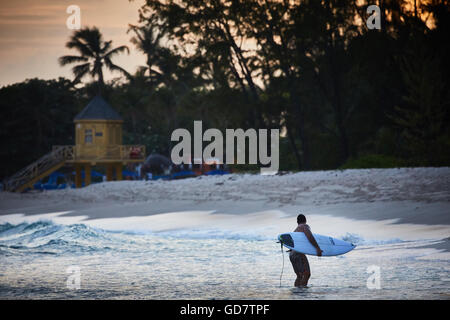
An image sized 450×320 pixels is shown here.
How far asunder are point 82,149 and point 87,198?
8713mm

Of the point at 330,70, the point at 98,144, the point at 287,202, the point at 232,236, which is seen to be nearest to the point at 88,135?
the point at 98,144

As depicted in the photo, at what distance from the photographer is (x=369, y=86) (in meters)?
38.8

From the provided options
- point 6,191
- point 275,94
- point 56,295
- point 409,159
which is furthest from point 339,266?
point 6,191

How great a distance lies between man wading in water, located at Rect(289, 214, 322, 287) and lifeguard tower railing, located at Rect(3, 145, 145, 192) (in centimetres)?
3230

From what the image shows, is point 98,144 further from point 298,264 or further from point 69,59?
point 298,264

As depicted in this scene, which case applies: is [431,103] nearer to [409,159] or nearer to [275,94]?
[409,159]

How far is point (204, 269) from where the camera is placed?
1647cm

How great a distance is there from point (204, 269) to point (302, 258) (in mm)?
4197

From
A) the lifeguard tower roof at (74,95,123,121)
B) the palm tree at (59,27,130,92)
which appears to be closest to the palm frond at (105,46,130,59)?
the palm tree at (59,27,130,92)

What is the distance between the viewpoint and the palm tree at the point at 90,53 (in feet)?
203

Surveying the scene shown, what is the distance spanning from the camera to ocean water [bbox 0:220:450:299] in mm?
13125

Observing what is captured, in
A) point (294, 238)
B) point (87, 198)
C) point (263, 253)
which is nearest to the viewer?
point (294, 238)

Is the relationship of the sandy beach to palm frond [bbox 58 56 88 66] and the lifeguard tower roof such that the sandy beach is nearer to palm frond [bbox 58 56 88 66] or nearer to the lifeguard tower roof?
the lifeguard tower roof

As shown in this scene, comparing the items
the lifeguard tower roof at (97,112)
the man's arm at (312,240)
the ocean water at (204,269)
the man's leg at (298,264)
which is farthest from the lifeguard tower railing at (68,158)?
the man's arm at (312,240)
